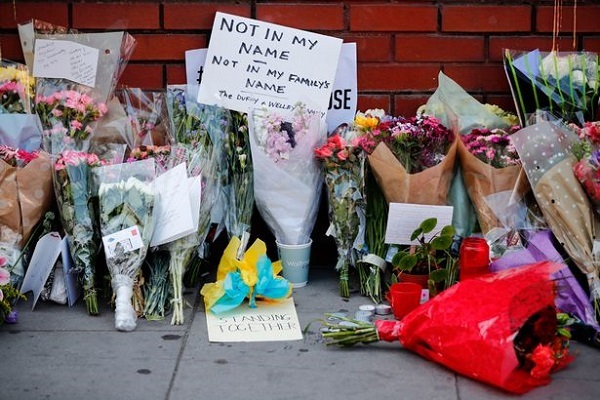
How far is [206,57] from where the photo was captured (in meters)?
4.58

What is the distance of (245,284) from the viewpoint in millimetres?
3982

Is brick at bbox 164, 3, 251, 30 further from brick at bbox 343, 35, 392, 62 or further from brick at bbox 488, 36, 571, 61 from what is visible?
brick at bbox 488, 36, 571, 61

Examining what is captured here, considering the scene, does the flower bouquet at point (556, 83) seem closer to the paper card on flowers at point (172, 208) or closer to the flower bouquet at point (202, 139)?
the flower bouquet at point (202, 139)

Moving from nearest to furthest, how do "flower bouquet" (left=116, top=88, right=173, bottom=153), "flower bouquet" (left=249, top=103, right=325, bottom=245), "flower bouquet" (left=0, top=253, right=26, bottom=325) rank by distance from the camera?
"flower bouquet" (left=0, top=253, right=26, bottom=325)
"flower bouquet" (left=249, top=103, right=325, bottom=245)
"flower bouquet" (left=116, top=88, right=173, bottom=153)

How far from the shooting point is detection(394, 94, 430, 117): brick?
4730 millimetres

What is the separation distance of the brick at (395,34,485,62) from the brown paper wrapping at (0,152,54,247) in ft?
6.07

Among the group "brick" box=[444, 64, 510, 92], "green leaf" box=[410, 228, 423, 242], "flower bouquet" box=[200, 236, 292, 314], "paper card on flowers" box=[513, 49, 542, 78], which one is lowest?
"flower bouquet" box=[200, 236, 292, 314]

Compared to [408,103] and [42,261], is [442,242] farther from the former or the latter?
[42,261]

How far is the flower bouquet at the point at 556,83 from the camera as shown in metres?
4.29

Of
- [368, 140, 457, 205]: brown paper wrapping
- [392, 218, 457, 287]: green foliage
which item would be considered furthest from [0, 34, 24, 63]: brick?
[392, 218, 457, 287]: green foliage

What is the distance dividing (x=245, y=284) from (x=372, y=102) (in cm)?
130

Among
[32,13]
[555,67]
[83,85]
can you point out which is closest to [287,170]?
[83,85]

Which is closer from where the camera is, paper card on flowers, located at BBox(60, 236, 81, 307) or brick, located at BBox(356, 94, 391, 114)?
paper card on flowers, located at BBox(60, 236, 81, 307)

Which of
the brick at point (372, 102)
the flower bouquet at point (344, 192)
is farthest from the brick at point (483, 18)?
the flower bouquet at point (344, 192)
